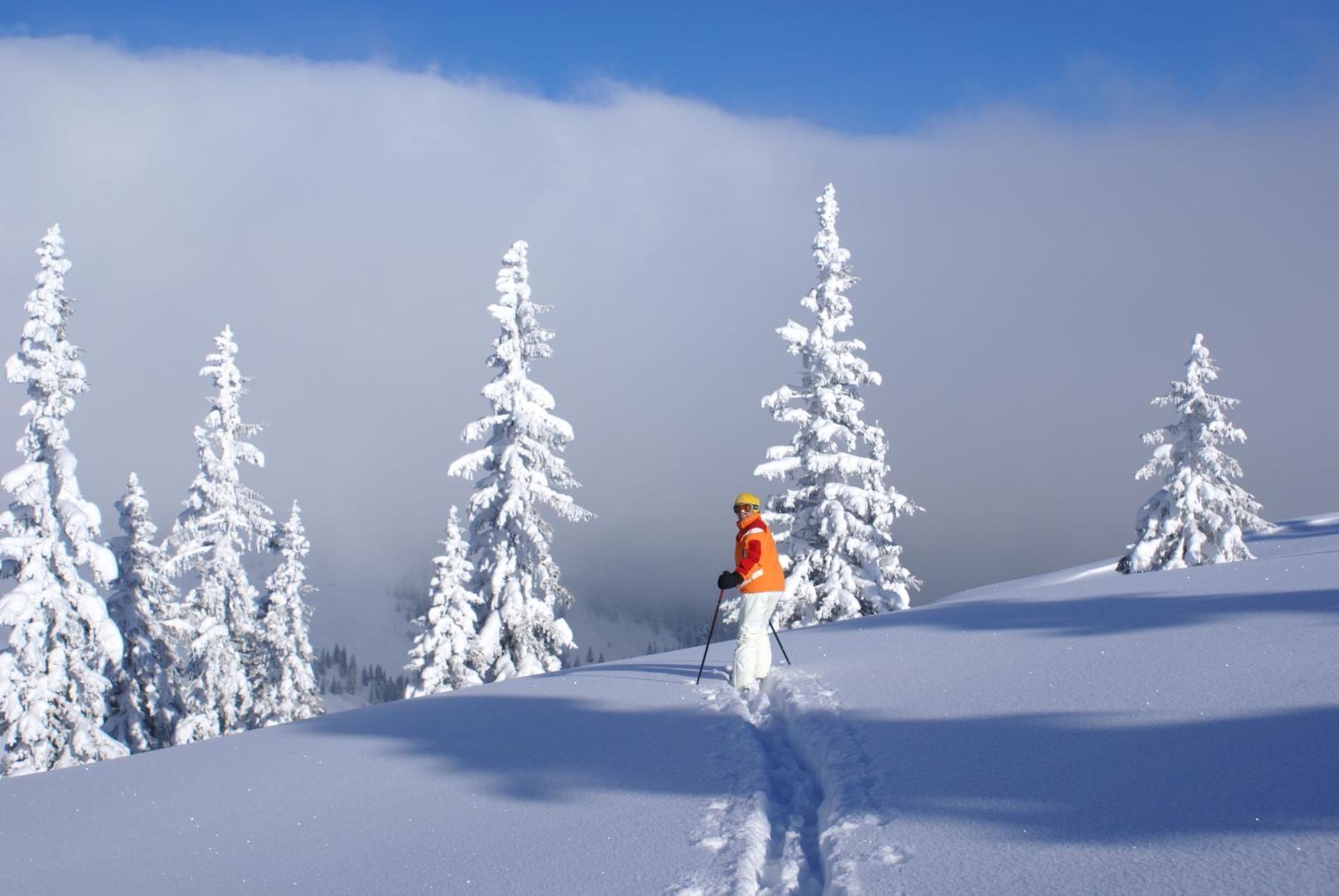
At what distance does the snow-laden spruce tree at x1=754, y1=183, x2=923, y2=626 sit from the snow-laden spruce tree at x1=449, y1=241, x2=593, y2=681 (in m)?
6.59

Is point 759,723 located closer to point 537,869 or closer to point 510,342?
point 537,869

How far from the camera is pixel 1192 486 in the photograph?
29062 mm

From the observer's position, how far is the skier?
36.3ft

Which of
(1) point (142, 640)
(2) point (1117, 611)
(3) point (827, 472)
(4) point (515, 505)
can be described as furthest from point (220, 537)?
(2) point (1117, 611)

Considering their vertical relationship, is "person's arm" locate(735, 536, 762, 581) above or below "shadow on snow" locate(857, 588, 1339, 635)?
above

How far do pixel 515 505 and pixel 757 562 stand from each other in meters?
16.2

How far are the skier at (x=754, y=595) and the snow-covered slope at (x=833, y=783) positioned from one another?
37 cm

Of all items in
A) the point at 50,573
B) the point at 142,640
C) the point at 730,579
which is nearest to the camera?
the point at 730,579

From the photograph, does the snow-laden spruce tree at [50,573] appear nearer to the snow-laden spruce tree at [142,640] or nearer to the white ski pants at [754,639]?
the snow-laden spruce tree at [142,640]

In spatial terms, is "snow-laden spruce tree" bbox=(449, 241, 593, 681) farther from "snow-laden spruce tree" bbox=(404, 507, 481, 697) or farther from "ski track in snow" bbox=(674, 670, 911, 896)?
"ski track in snow" bbox=(674, 670, 911, 896)

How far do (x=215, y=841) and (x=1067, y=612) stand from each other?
10454 mm

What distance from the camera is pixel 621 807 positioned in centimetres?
724

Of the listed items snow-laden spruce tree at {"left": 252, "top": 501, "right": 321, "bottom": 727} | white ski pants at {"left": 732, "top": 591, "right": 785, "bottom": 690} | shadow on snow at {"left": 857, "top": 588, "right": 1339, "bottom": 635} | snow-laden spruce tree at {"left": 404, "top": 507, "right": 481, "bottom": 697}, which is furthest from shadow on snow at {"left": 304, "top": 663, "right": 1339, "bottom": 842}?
snow-laden spruce tree at {"left": 252, "top": 501, "right": 321, "bottom": 727}

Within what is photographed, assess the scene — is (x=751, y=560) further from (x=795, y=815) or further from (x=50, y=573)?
(x=50, y=573)
